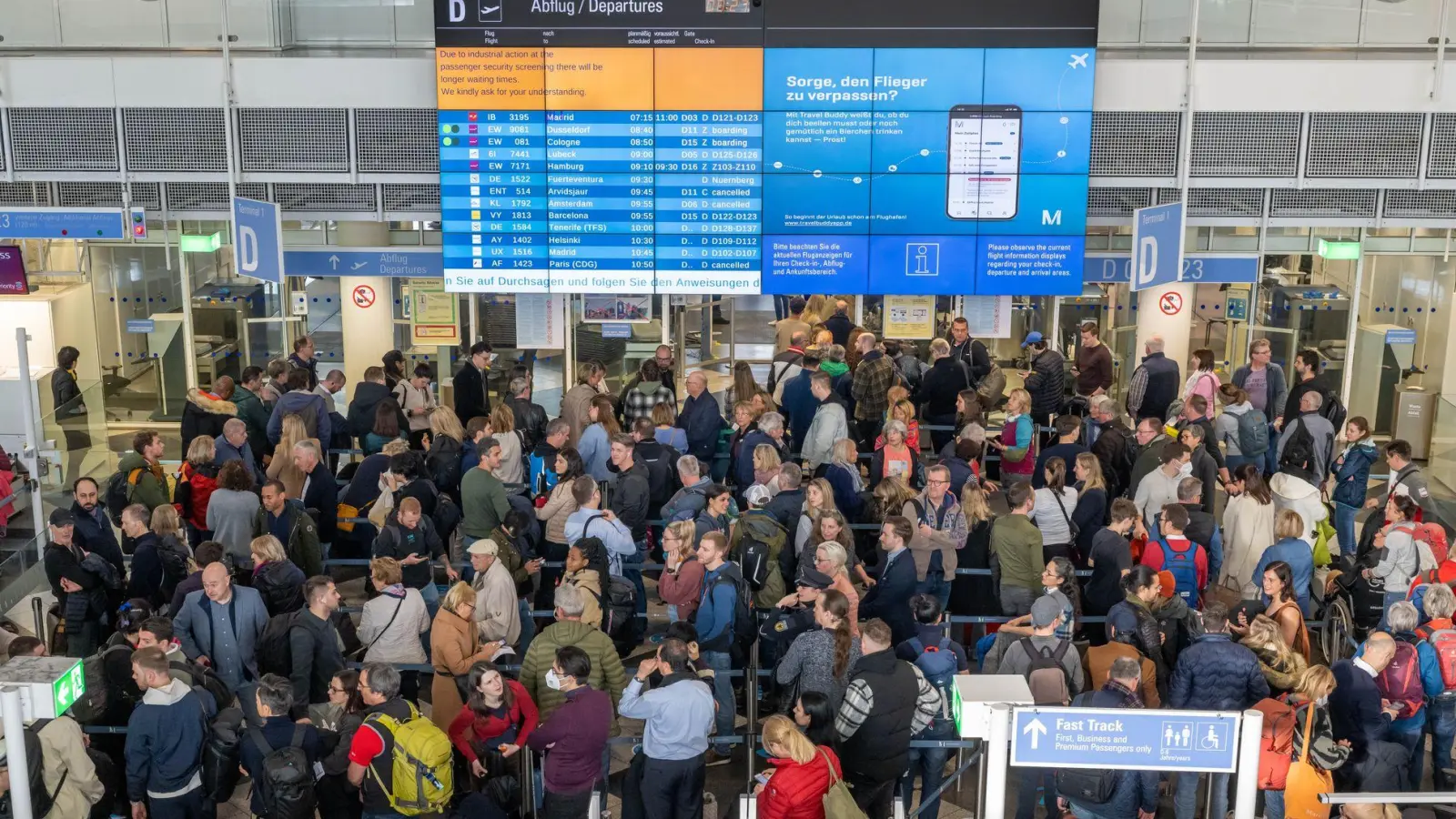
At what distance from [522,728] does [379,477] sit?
131 inches

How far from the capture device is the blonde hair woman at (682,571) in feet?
28.5

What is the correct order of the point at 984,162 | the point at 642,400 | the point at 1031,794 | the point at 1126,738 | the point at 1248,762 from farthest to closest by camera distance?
1. the point at 984,162
2. the point at 642,400
3. the point at 1031,794
4. the point at 1248,762
5. the point at 1126,738

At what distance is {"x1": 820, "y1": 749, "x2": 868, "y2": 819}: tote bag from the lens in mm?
6801

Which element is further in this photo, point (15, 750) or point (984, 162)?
point (984, 162)

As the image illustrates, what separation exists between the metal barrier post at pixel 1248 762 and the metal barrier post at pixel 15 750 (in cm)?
511

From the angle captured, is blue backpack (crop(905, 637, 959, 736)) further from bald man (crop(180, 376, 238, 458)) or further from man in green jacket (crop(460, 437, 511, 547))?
bald man (crop(180, 376, 238, 458))

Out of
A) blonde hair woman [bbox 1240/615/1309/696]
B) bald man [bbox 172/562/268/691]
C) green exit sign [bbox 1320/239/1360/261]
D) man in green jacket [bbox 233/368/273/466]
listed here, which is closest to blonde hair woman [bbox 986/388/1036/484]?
blonde hair woman [bbox 1240/615/1309/696]

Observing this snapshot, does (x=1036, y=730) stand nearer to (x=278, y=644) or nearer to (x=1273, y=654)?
(x=1273, y=654)

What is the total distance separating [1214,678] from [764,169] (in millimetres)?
6188

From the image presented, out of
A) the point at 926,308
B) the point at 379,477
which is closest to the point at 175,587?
the point at 379,477

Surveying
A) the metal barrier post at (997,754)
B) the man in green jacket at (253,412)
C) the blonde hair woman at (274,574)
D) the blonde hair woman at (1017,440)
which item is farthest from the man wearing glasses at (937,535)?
the man in green jacket at (253,412)

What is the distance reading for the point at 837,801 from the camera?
6816mm

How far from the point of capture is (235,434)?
34.6 feet

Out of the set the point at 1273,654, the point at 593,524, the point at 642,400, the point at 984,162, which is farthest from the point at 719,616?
the point at 984,162
